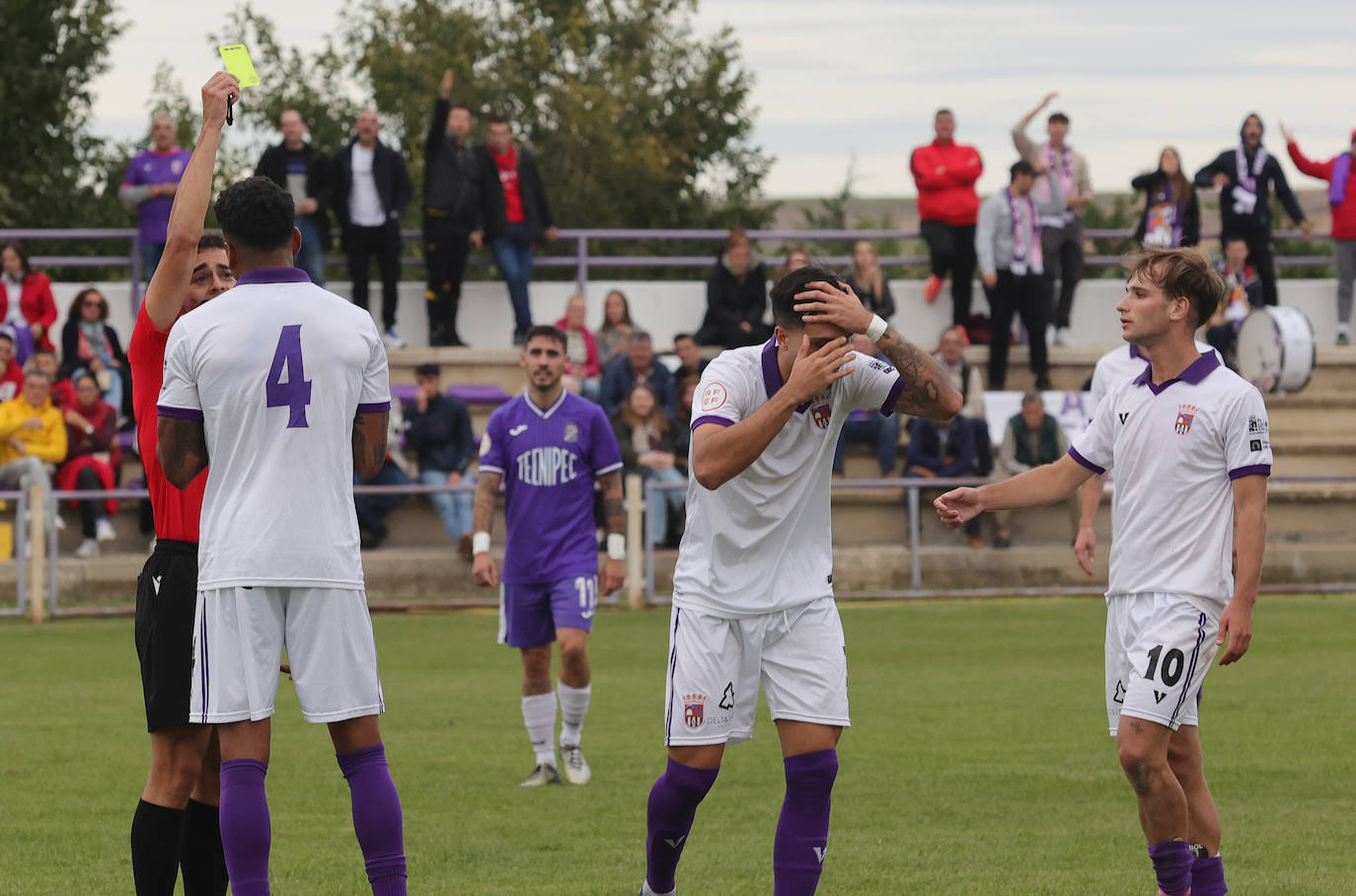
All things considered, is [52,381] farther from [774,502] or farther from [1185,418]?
[1185,418]

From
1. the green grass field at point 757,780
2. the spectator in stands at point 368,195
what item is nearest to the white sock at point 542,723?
the green grass field at point 757,780

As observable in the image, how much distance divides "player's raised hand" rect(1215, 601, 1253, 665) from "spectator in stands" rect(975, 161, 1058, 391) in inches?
595

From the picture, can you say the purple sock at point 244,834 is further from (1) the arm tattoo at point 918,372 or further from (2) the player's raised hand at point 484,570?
(2) the player's raised hand at point 484,570

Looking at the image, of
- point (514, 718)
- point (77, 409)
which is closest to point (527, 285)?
point (77, 409)

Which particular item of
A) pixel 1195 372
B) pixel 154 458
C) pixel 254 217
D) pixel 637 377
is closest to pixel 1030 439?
pixel 637 377

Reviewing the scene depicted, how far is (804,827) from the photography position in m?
5.99

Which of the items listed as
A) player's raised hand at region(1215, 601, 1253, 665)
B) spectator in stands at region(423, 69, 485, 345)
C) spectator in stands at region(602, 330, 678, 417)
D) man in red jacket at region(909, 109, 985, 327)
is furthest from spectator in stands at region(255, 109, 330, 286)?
player's raised hand at region(1215, 601, 1253, 665)

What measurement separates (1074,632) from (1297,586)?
13.3ft

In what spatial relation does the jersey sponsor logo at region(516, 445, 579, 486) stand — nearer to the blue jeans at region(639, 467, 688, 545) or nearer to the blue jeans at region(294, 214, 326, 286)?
the blue jeans at region(639, 467, 688, 545)

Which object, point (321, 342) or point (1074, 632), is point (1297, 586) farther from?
point (321, 342)

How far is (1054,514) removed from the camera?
19.5 metres

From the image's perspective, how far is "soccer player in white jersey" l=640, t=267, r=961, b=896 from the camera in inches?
237

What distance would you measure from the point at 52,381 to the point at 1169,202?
1278 cm

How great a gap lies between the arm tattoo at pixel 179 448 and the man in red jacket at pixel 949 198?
1669cm
